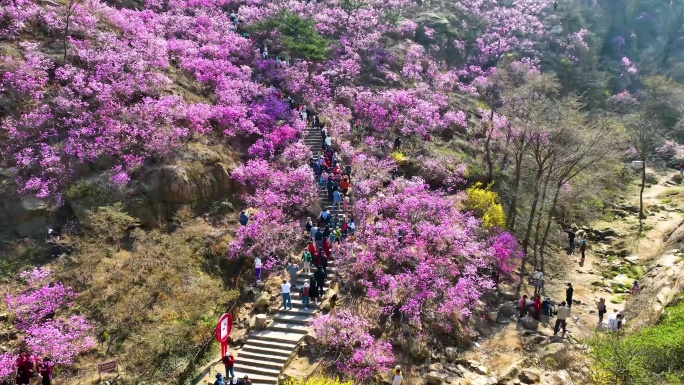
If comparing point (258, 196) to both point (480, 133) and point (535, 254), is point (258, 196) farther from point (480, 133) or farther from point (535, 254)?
point (480, 133)

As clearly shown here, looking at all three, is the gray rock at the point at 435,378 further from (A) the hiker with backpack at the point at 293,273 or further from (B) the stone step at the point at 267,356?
(A) the hiker with backpack at the point at 293,273

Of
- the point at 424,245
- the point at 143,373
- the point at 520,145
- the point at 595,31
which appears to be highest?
the point at 595,31

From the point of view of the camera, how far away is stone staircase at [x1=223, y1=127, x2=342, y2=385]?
17.1m

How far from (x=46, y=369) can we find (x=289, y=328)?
342 inches

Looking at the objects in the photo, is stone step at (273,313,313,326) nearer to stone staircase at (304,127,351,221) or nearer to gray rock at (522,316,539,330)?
stone staircase at (304,127,351,221)

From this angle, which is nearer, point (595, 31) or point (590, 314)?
point (590, 314)

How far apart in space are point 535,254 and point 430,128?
1274cm

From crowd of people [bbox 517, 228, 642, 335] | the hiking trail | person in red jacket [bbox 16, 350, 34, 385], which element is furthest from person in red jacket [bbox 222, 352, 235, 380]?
crowd of people [bbox 517, 228, 642, 335]

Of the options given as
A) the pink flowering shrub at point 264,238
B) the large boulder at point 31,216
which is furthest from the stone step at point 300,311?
the large boulder at point 31,216

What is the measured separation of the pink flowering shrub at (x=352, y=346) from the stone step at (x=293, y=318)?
21.1 inches

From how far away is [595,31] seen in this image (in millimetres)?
56094

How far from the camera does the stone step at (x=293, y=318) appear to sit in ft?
62.5

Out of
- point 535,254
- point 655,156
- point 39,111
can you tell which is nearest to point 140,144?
point 39,111

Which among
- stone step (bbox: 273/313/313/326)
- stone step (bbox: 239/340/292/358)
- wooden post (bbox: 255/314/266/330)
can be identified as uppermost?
stone step (bbox: 273/313/313/326)
